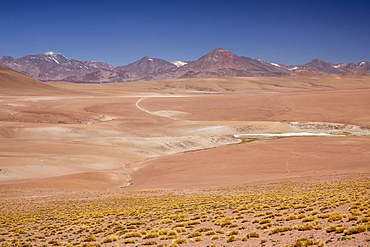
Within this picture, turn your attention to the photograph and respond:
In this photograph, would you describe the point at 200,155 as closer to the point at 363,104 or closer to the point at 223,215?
the point at 223,215

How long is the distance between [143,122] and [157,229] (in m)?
54.5

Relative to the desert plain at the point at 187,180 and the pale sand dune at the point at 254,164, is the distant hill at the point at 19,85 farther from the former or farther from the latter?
the pale sand dune at the point at 254,164

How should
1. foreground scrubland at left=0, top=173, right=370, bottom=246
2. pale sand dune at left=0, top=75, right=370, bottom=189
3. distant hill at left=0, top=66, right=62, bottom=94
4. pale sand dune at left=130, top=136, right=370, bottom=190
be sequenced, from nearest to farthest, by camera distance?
foreground scrubland at left=0, top=173, right=370, bottom=246 → pale sand dune at left=130, top=136, right=370, bottom=190 → pale sand dune at left=0, top=75, right=370, bottom=189 → distant hill at left=0, top=66, right=62, bottom=94

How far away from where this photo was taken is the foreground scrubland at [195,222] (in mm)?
9172

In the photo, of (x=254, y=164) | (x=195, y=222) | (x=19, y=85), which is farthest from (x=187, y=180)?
(x=19, y=85)

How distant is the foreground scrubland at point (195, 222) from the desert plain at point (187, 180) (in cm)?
5

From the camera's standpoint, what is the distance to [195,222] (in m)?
12.3

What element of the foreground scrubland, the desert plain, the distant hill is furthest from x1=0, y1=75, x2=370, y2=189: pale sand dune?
the distant hill

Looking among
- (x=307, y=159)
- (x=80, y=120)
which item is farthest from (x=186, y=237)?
(x=80, y=120)

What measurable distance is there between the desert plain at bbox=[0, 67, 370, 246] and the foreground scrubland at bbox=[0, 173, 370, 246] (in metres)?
0.05

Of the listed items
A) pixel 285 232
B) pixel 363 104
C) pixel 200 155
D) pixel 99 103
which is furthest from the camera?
pixel 99 103

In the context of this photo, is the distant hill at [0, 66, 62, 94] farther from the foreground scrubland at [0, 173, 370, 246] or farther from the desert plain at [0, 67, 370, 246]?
the foreground scrubland at [0, 173, 370, 246]

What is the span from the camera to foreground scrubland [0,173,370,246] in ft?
30.1

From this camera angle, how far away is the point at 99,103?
9975cm
